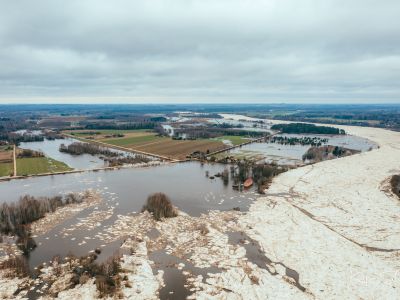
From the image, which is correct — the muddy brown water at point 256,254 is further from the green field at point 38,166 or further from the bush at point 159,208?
the green field at point 38,166

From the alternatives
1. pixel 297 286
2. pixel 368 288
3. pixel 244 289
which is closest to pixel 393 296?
pixel 368 288

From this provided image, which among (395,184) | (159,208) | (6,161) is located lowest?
(159,208)

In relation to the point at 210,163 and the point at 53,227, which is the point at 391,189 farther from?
the point at 53,227

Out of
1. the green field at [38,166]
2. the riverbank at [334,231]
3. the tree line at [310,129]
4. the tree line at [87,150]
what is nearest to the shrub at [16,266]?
the riverbank at [334,231]

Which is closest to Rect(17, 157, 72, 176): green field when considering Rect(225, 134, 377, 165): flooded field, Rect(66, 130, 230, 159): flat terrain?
Rect(66, 130, 230, 159): flat terrain

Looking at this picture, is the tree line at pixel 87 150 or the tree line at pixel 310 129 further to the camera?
the tree line at pixel 310 129

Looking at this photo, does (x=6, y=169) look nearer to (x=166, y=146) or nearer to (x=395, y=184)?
(x=166, y=146)

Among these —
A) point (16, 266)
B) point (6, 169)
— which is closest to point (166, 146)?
point (6, 169)
